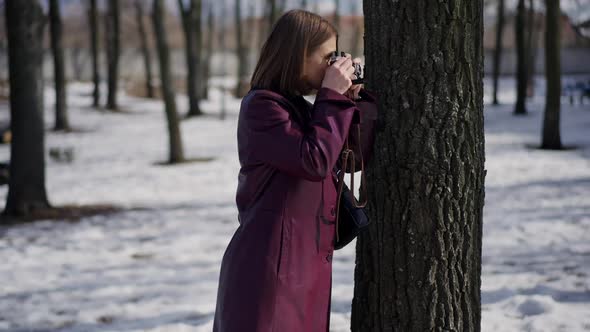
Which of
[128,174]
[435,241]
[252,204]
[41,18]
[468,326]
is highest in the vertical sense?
[41,18]

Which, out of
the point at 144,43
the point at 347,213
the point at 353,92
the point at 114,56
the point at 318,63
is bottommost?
the point at 114,56

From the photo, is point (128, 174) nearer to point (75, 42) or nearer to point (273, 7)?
point (273, 7)

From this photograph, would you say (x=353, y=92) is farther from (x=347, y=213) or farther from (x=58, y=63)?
(x=58, y=63)

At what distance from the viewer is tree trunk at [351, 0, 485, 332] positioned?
2.47 meters

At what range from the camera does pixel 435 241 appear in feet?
8.29

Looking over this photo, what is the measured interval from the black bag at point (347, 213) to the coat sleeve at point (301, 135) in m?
0.20

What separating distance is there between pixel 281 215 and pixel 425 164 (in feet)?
2.00

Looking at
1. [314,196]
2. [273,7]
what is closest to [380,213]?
[314,196]

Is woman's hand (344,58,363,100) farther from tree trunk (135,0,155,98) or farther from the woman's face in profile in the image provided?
tree trunk (135,0,155,98)

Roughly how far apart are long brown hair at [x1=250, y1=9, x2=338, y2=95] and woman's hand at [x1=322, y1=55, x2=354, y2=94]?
3.5 inches

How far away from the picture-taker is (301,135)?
215cm

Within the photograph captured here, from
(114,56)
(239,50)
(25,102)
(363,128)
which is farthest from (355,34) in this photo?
(363,128)

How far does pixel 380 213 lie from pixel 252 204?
556 millimetres

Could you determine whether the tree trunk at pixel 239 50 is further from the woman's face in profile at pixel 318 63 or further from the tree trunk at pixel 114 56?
the woman's face in profile at pixel 318 63
